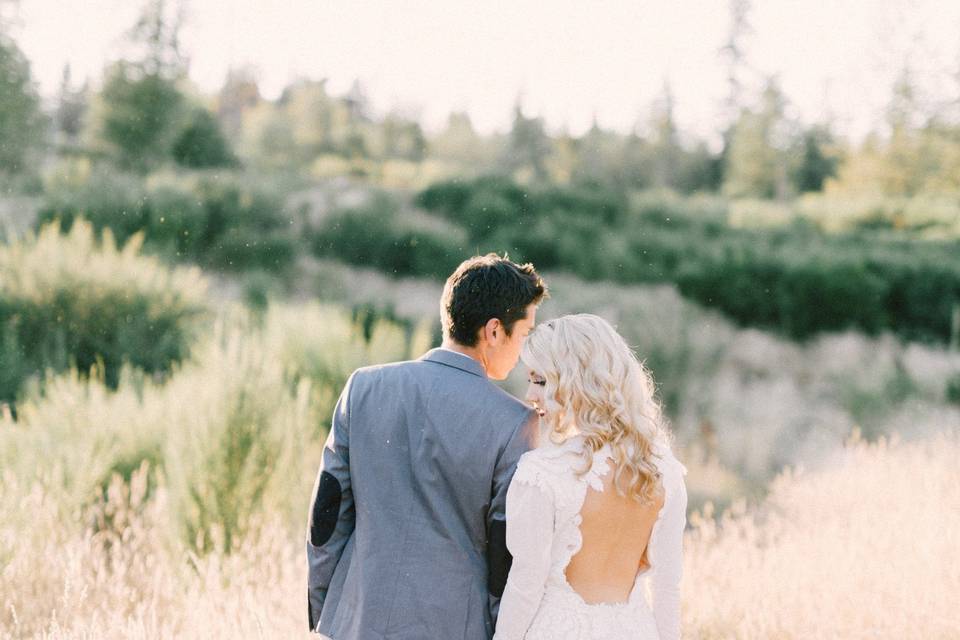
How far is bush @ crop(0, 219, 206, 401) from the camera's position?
10.6 metres

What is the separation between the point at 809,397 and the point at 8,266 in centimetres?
1310

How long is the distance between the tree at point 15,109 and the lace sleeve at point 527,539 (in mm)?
28945

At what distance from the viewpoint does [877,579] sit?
4.92m

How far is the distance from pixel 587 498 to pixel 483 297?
62 centimetres

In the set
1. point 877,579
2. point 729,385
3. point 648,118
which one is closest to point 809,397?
point 729,385

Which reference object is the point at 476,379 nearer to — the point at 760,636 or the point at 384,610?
the point at 384,610

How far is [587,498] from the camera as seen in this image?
245 centimetres

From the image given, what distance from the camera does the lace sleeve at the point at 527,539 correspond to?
2.38 meters

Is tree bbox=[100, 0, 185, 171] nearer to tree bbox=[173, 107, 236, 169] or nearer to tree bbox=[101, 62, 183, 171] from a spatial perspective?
tree bbox=[101, 62, 183, 171]

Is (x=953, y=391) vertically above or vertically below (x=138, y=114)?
below

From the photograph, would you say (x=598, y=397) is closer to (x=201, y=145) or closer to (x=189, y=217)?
(x=189, y=217)

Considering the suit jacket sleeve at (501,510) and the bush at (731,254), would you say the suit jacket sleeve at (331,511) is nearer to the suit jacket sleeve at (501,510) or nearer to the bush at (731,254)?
the suit jacket sleeve at (501,510)

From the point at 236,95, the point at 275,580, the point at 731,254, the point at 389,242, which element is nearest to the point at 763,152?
the point at 731,254

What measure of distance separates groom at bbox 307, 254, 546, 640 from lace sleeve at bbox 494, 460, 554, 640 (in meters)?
0.07
